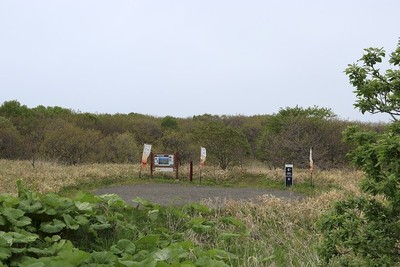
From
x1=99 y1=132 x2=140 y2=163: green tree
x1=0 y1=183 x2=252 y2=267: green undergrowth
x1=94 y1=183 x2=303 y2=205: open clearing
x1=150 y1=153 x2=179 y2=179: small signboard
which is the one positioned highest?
x1=99 y1=132 x2=140 y2=163: green tree

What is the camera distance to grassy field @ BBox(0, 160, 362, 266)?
14.8ft

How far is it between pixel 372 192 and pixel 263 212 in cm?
398

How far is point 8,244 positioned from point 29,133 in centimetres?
2248

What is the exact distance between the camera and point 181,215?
18.1ft

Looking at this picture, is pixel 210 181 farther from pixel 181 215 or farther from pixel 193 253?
pixel 193 253

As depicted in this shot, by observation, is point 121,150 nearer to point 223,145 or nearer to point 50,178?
point 223,145

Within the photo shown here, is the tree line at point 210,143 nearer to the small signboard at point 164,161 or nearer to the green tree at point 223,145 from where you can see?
the green tree at point 223,145

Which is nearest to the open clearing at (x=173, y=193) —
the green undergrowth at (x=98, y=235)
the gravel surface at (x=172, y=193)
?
the gravel surface at (x=172, y=193)

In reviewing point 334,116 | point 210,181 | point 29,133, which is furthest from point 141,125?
point 210,181

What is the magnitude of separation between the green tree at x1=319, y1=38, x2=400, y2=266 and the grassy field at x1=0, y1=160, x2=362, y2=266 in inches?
19.0

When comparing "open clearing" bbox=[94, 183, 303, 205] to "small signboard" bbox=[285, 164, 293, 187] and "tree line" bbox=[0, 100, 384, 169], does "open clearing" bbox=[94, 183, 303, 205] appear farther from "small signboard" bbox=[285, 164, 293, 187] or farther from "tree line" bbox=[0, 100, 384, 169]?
"tree line" bbox=[0, 100, 384, 169]

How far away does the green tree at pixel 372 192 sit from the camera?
2.82m

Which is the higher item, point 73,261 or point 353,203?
point 353,203

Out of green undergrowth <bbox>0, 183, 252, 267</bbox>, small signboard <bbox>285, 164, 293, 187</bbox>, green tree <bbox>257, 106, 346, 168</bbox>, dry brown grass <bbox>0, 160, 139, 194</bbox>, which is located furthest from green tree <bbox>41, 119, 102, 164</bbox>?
green undergrowth <bbox>0, 183, 252, 267</bbox>
